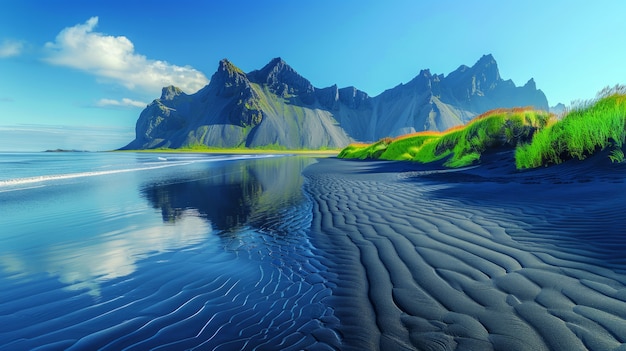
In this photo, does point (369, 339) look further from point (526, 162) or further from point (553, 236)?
point (526, 162)

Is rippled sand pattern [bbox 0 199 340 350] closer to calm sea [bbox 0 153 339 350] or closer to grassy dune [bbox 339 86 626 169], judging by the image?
calm sea [bbox 0 153 339 350]

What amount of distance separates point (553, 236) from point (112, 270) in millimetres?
6525

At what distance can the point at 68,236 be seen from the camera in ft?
19.4

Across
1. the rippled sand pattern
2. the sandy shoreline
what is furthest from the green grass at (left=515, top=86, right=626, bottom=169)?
the rippled sand pattern

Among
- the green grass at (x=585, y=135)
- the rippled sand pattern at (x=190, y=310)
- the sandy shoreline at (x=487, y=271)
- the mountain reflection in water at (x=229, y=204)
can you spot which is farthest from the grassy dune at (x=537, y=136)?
the rippled sand pattern at (x=190, y=310)

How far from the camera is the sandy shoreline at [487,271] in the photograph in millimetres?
2229

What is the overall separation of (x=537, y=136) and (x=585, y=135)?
2072 millimetres

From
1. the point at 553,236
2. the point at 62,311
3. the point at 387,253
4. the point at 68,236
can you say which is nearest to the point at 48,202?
the point at 68,236

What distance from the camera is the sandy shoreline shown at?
7.31 ft

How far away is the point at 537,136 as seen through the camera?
438 inches

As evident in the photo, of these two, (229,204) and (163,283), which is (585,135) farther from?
(163,283)

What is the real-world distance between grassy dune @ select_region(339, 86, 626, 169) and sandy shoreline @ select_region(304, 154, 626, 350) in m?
1.94

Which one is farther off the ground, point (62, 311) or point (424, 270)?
point (424, 270)

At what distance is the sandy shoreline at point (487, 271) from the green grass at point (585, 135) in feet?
5.40
